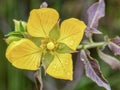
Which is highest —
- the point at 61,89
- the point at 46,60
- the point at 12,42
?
the point at 12,42

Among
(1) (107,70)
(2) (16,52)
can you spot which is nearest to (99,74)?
(2) (16,52)

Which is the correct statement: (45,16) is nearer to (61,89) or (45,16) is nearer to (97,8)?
(97,8)

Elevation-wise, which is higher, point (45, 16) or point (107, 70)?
point (45, 16)

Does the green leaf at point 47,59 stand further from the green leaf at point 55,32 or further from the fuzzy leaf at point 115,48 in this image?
the fuzzy leaf at point 115,48

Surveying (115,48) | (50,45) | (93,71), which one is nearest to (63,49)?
(50,45)

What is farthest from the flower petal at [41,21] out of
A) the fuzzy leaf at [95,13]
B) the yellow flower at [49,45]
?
the fuzzy leaf at [95,13]

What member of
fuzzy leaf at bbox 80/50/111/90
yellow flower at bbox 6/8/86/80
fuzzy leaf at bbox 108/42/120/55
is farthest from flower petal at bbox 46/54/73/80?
fuzzy leaf at bbox 108/42/120/55

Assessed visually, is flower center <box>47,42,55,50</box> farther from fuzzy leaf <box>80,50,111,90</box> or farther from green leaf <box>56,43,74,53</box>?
fuzzy leaf <box>80,50,111,90</box>
